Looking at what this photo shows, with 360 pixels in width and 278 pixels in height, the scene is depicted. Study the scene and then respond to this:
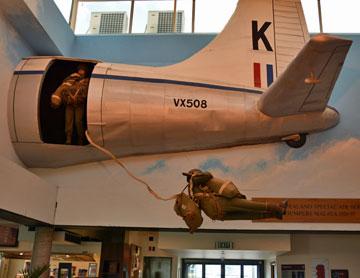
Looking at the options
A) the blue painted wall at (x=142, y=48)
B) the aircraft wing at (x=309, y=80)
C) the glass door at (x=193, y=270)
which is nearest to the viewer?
the aircraft wing at (x=309, y=80)

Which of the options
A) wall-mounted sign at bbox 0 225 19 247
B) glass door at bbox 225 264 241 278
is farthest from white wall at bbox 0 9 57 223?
glass door at bbox 225 264 241 278

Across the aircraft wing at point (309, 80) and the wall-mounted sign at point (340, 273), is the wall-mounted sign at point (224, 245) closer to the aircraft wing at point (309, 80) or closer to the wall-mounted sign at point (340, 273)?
the wall-mounted sign at point (340, 273)

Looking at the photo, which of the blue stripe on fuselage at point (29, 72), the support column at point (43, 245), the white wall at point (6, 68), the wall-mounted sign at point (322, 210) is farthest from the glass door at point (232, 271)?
the blue stripe on fuselage at point (29, 72)

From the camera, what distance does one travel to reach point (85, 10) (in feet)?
25.7

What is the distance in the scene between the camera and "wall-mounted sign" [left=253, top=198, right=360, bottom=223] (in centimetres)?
568

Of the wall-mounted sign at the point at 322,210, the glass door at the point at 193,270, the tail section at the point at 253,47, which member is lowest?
the glass door at the point at 193,270

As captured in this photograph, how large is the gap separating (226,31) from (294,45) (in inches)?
39.4

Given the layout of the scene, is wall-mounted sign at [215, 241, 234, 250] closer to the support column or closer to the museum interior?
the museum interior

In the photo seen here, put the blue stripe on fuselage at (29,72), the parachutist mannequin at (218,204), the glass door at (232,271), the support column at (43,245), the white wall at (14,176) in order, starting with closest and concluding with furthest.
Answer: the parachutist mannequin at (218,204), the white wall at (14,176), the blue stripe on fuselage at (29,72), the support column at (43,245), the glass door at (232,271)

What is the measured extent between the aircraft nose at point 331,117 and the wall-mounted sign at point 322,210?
41.0 inches

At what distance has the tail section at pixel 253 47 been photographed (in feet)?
20.1

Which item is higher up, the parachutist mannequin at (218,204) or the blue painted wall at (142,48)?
the blue painted wall at (142,48)

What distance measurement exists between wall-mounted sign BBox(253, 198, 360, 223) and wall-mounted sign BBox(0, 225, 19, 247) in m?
4.29

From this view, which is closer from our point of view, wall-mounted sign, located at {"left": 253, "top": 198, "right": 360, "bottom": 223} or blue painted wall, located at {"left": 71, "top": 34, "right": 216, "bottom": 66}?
wall-mounted sign, located at {"left": 253, "top": 198, "right": 360, "bottom": 223}
